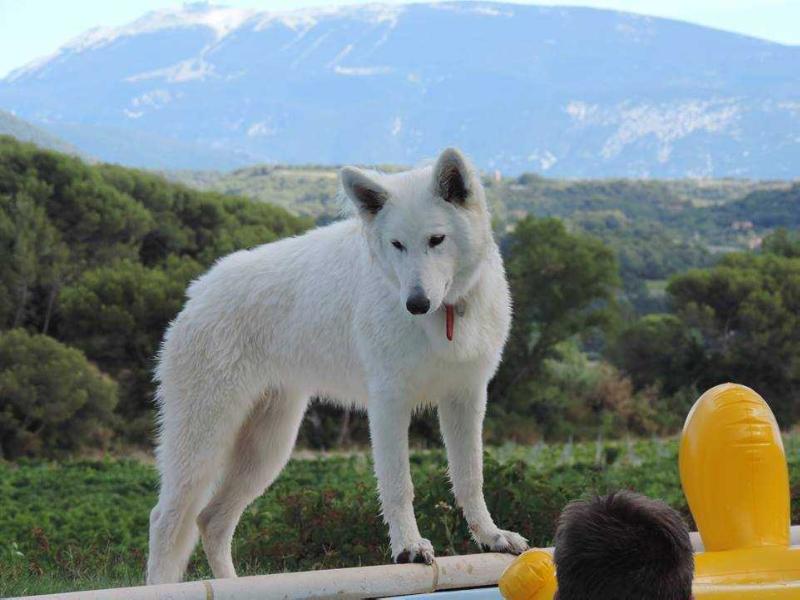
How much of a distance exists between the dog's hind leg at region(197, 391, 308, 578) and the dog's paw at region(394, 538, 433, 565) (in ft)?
3.92

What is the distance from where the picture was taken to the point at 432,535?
6809 mm

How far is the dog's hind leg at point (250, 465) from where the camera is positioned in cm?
572

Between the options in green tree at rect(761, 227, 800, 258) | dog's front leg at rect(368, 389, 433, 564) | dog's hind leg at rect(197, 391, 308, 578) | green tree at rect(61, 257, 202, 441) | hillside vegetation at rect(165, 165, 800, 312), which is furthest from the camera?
hillside vegetation at rect(165, 165, 800, 312)

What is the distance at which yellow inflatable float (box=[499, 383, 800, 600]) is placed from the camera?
4.08 m

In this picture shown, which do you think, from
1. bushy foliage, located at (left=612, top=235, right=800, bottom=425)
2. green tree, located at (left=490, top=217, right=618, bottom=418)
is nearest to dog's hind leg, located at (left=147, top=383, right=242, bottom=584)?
green tree, located at (left=490, top=217, right=618, bottom=418)

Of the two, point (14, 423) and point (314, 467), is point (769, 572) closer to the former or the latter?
point (314, 467)

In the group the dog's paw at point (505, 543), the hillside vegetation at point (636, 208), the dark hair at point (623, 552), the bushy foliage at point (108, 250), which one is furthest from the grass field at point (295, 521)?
the hillside vegetation at point (636, 208)

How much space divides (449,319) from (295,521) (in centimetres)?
329

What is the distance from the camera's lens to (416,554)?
471 cm

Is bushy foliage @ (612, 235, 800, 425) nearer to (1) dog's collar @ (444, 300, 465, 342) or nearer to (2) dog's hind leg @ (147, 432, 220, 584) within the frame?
(2) dog's hind leg @ (147, 432, 220, 584)

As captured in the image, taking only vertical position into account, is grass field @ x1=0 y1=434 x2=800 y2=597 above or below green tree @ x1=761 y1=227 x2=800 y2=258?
above

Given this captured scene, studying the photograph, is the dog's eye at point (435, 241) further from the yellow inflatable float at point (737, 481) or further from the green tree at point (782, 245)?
the green tree at point (782, 245)

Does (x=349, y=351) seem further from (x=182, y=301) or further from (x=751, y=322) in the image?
(x=751, y=322)

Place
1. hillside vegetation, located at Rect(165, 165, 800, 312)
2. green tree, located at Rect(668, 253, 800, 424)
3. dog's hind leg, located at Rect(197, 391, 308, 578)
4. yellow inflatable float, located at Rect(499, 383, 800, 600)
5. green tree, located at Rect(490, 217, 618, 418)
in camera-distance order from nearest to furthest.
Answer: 1. yellow inflatable float, located at Rect(499, 383, 800, 600)
2. dog's hind leg, located at Rect(197, 391, 308, 578)
3. green tree, located at Rect(668, 253, 800, 424)
4. green tree, located at Rect(490, 217, 618, 418)
5. hillside vegetation, located at Rect(165, 165, 800, 312)
